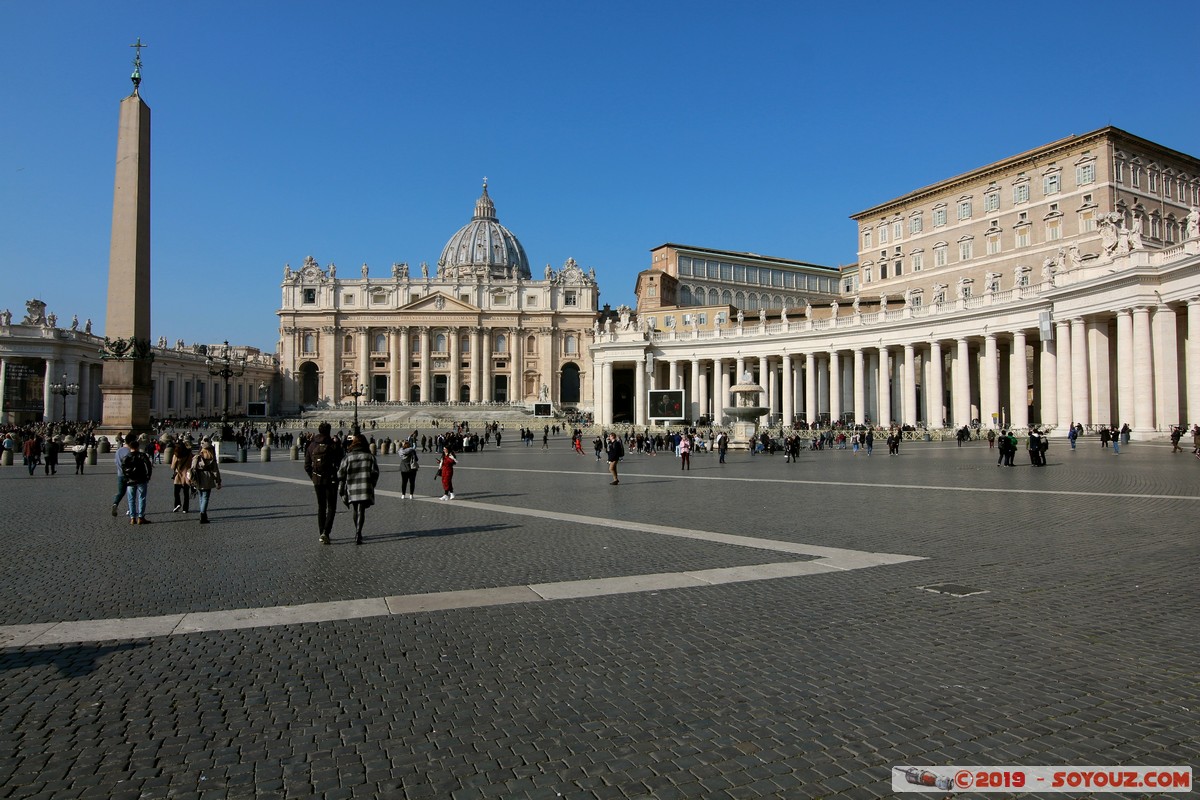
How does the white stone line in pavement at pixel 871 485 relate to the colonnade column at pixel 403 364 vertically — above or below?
below

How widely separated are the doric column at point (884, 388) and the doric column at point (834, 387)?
3.45 metres

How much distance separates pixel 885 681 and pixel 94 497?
1692 cm

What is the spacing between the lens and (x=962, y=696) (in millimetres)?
4305

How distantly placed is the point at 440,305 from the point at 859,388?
2705 inches

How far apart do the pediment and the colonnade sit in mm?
45528

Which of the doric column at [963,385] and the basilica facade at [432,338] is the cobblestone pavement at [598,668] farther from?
the basilica facade at [432,338]

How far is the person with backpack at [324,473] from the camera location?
9719 mm

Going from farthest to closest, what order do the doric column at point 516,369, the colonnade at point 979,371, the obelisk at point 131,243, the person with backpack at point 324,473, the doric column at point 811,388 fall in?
1. the doric column at point 516,369
2. the doric column at point 811,388
3. the colonnade at point 979,371
4. the obelisk at point 131,243
5. the person with backpack at point 324,473

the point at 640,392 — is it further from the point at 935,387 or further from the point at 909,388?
the point at 935,387

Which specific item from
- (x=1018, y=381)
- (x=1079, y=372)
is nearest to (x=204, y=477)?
(x=1079, y=372)

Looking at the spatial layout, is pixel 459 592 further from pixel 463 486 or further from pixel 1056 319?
pixel 1056 319

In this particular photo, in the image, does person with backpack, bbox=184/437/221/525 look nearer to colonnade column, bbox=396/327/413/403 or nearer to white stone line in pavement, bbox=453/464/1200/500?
white stone line in pavement, bbox=453/464/1200/500

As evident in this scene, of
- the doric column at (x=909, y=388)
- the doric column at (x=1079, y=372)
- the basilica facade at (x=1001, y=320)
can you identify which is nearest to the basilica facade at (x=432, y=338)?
the basilica facade at (x=1001, y=320)

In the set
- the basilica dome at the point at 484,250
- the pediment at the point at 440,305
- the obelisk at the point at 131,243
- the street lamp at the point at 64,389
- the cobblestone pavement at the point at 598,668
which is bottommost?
the cobblestone pavement at the point at 598,668
